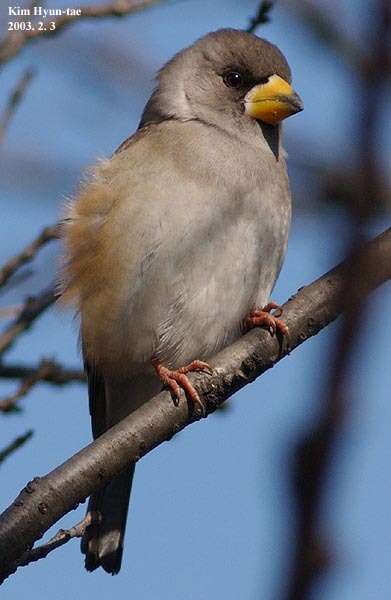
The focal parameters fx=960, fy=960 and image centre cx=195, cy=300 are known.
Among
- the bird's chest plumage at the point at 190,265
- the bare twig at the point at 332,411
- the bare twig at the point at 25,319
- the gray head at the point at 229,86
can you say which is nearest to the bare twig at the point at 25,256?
the bare twig at the point at 25,319

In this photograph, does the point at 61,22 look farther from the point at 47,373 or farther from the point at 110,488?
the point at 110,488

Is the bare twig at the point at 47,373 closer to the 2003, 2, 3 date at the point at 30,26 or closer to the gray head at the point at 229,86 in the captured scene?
the 2003, 2, 3 date at the point at 30,26

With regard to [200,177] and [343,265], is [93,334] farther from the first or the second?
[343,265]

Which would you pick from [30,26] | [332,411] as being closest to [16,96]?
[30,26]

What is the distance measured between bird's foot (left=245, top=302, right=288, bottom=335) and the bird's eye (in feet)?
4.02

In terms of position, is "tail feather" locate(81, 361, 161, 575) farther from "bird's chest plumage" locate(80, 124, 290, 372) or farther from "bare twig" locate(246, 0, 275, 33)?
"bare twig" locate(246, 0, 275, 33)

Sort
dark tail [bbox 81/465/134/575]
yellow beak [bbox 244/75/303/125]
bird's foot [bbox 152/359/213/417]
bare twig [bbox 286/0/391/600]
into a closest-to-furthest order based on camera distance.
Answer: bare twig [bbox 286/0/391/600]
bird's foot [bbox 152/359/213/417]
dark tail [bbox 81/465/134/575]
yellow beak [bbox 244/75/303/125]

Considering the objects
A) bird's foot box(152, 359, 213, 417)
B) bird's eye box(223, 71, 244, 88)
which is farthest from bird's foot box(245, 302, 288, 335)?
bird's eye box(223, 71, 244, 88)

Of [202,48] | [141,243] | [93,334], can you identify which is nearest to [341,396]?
[141,243]

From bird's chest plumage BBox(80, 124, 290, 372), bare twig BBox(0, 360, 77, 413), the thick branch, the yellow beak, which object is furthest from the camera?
the yellow beak

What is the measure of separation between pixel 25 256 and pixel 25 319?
8.3 inches

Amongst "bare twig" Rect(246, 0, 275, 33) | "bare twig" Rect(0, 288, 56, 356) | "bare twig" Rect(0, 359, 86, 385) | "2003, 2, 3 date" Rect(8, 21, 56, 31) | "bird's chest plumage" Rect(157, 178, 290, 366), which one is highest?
"2003, 2, 3 date" Rect(8, 21, 56, 31)

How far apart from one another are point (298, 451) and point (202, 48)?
4.43 meters

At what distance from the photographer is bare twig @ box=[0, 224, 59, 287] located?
10.0ft
